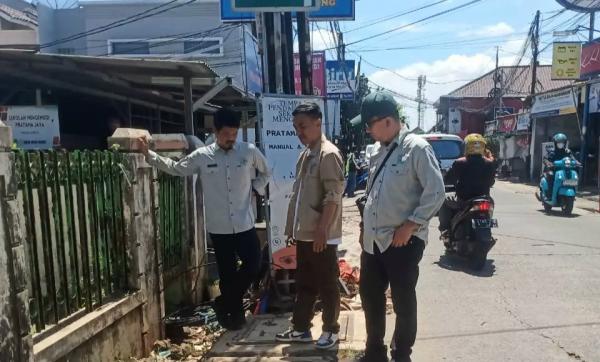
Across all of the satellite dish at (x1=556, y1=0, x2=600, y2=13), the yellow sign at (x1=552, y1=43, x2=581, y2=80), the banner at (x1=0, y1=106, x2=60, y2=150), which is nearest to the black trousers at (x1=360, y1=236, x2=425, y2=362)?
the banner at (x1=0, y1=106, x2=60, y2=150)

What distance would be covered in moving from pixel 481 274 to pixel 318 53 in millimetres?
15159

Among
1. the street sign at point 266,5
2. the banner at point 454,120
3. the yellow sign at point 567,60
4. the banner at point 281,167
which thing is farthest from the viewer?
the banner at point 454,120

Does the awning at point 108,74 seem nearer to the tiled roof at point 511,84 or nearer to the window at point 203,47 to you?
the window at point 203,47

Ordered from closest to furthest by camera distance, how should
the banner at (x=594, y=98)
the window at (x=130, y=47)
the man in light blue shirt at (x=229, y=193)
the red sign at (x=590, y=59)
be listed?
the man in light blue shirt at (x=229, y=193)
the banner at (x=594, y=98)
the red sign at (x=590, y=59)
the window at (x=130, y=47)

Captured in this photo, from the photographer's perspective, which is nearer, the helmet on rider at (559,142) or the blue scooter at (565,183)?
the blue scooter at (565,183)

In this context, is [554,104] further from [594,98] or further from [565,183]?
[565,183]

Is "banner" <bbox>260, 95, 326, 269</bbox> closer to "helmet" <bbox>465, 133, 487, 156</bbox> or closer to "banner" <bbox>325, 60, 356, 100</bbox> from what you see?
"helmet" <bbox>465, 133, 487, 156</bbox>

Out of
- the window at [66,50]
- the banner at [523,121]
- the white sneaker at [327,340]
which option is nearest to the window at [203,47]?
the window at [66,50]

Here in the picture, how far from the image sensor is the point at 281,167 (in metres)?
5.14

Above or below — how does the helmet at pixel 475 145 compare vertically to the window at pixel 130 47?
below

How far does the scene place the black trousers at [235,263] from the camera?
4434 mm

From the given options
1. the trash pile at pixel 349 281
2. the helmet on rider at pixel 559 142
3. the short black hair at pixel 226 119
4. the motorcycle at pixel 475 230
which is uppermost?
the short black hair at pixel 226 119

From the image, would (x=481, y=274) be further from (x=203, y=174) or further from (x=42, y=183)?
(x=42, y=183)

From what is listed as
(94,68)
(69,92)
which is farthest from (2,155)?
(69,92)
